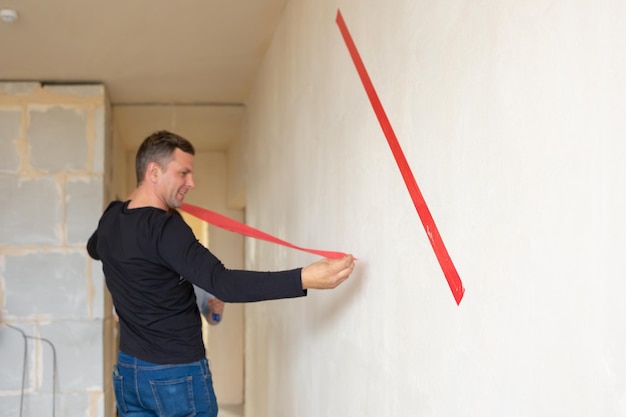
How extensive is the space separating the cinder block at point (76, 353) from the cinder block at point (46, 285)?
78 mm

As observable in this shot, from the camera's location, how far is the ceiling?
3320 mm

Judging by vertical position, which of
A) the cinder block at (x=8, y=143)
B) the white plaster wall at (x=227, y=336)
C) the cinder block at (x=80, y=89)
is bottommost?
the white plaster wall at (x=227, y=336)

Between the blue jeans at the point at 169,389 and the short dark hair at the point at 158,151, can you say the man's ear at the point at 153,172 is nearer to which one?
the short dark hair at the point at 158,151

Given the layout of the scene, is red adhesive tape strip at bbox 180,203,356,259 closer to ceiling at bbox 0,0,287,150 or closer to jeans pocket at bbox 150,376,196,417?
jeans pocket at bbox 150,376,196,417

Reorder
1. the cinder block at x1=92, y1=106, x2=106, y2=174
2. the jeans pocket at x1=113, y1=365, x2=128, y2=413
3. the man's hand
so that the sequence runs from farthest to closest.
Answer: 1. the cinder block at x1=92, y1=106, x2=106, y2=174
2. the jeans pocket at x1=113, y1=365, x2=128, y2=413
3. the man's hand

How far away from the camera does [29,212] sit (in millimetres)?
4543

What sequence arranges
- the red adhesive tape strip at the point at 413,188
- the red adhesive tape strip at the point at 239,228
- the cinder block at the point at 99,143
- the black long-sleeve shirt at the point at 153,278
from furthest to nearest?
the cinder block at the point at 99,143
the black long-sleeve shirt at the point at 153,278
the red adhesive tape strip at the point at 239,228
the red adhesive tape strip at the point at 413,188

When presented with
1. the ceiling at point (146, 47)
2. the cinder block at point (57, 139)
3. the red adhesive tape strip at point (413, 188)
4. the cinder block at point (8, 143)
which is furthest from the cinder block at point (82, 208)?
the red adhesive tape strip at point (413, 188)

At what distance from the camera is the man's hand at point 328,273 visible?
1.71 metres

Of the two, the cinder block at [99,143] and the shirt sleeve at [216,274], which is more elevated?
the cinder block at [99,143]

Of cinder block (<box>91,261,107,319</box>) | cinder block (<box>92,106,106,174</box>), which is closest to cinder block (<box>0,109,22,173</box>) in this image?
cinder block (<box>92,106,106,174</box>)

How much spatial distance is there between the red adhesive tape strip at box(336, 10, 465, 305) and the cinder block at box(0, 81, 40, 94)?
10.6 ft

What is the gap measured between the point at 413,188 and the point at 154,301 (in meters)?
1.23

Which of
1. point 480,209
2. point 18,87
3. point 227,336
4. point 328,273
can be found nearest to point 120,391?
point 328,273
